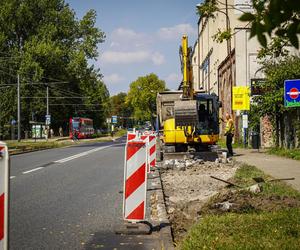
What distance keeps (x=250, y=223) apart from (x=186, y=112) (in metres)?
11.6

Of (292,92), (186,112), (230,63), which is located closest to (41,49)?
(230,63)

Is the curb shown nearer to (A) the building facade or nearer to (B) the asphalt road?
(B) the asphalt road

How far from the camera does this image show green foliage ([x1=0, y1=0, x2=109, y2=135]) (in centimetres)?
5275

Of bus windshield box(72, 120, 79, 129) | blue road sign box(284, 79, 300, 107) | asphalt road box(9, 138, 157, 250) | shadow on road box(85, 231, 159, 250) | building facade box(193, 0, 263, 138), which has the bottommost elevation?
asphalt road box(9, 138, 157, 250)

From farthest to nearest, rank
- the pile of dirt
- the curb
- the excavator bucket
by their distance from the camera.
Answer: the excavator bucket → the pile of dirt → the curb

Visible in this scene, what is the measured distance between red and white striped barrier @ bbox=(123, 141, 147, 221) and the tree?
→ 98.6 m

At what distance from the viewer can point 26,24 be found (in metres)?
56.3

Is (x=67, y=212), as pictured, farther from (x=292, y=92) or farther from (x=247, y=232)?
(x=292, y=92)

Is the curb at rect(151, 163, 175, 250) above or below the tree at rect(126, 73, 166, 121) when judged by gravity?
below

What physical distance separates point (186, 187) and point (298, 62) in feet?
47.7

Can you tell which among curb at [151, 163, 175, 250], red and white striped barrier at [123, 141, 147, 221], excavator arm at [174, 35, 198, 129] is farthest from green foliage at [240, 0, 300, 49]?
excavator arm at [174, 35, 198, 129]

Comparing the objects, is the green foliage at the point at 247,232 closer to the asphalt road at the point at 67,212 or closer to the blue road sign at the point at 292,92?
the asphalt road at the point at 67,212

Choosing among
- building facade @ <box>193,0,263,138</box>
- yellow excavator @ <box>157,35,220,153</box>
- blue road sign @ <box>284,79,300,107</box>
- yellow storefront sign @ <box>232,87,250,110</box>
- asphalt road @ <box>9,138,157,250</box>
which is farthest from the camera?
building facade @ <box>193,0,263,138</box>

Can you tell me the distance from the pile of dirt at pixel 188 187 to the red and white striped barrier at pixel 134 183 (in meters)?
0.59
